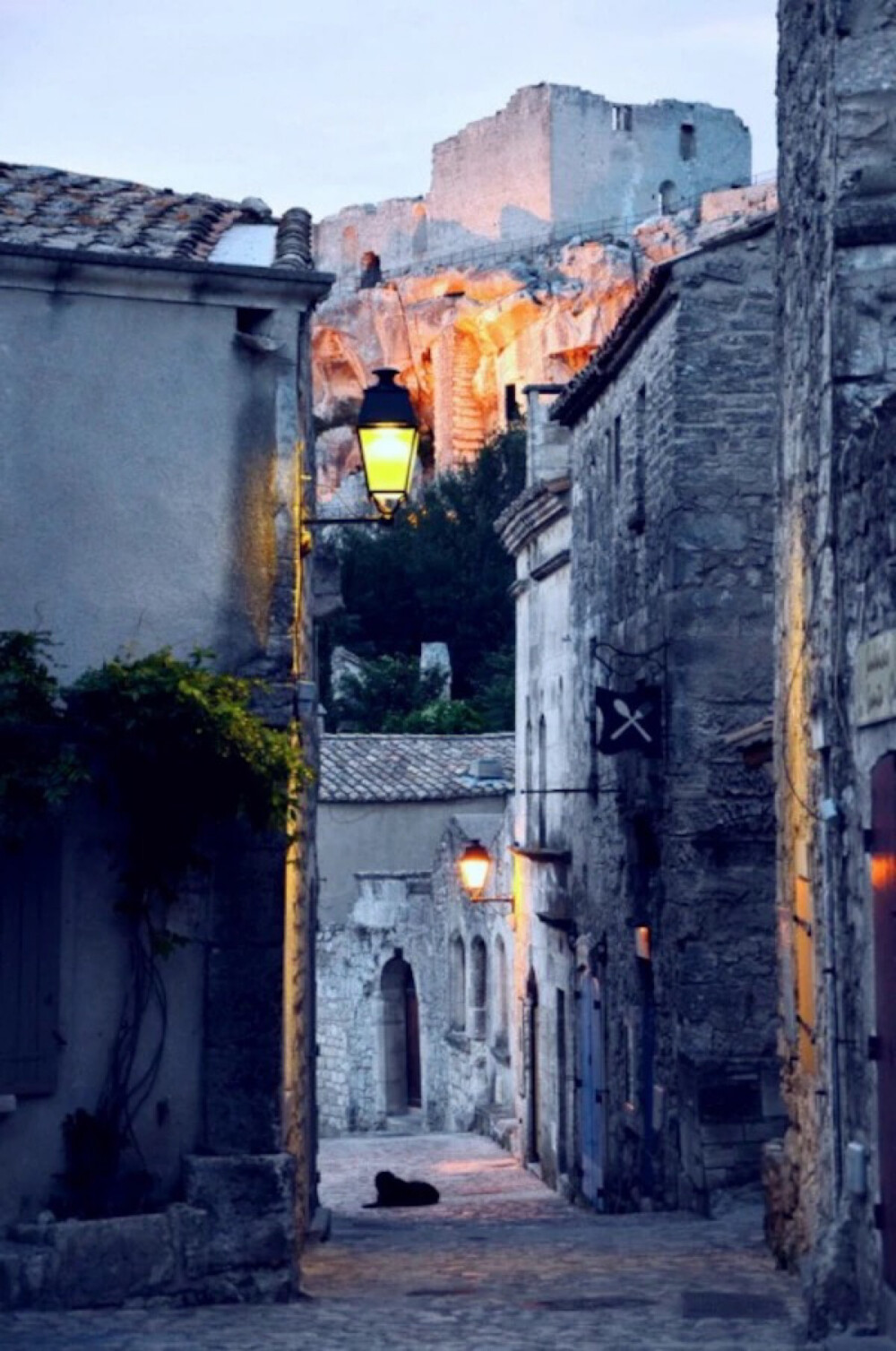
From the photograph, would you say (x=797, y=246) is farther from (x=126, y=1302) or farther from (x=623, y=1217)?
(x=623, y=1217)

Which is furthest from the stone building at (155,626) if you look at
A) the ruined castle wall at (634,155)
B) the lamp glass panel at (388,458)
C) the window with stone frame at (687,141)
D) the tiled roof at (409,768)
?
the window with stone frame at (687,141)

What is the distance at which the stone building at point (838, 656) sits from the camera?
28.1 ft

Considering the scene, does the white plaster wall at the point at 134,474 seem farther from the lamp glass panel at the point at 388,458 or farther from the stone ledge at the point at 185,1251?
the stone ledge at the point at 185,1251

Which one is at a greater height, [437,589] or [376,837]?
[437,589]

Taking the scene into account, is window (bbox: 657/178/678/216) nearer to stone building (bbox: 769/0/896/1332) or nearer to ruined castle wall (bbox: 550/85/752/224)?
ruined castle wall (bbox: 550/85/752/224)

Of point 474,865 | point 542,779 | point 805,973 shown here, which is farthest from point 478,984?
point 805,973

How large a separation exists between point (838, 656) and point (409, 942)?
20.3 meters

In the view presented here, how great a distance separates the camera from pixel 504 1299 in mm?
10086

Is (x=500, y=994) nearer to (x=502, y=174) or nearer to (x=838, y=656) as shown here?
(x=838, y=656)

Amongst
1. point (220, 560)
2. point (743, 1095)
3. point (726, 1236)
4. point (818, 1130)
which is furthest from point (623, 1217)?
point (220, 560)

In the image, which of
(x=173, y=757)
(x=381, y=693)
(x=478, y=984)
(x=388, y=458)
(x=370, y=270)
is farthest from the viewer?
(x=370, y=270)

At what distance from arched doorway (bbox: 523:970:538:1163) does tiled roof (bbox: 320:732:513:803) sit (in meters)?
7.36

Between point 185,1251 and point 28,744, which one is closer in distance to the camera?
point 28,744

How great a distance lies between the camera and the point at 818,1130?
33.4 ft
